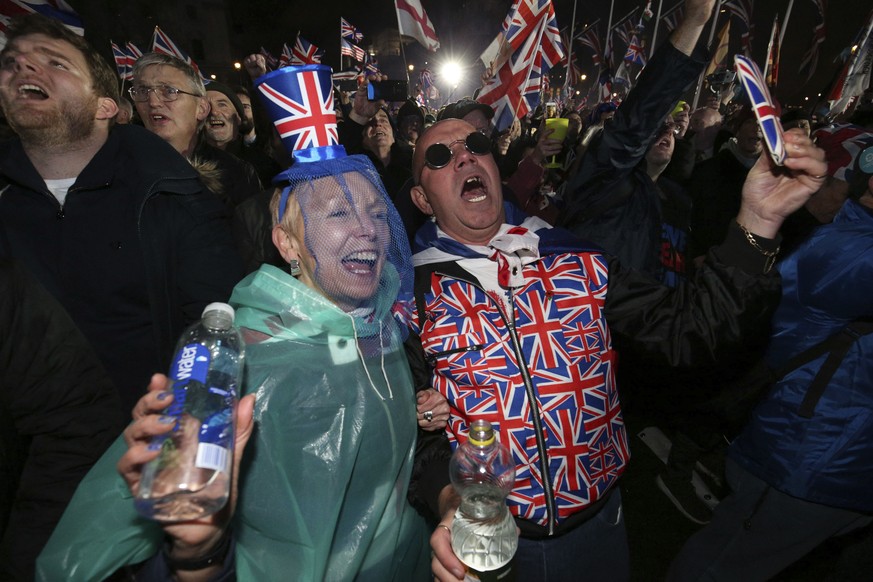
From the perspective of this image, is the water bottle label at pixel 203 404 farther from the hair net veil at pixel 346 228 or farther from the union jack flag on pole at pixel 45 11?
the union jack flag on pole at pixel 45 11

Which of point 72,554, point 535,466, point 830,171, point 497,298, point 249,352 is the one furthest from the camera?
point 830,171

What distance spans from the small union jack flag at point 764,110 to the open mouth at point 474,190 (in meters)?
1.19

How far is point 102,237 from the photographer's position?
2332 millimetres

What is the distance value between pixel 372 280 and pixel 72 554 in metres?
1.24

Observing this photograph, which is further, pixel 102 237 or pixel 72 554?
pixel 102 237

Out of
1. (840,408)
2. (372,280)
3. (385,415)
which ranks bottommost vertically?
(840,408)

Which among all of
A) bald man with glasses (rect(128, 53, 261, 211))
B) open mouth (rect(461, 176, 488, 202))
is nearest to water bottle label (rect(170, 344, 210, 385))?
open mouth (rect(461, 176, 488, 202))

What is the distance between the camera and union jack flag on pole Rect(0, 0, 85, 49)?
3.37 metres

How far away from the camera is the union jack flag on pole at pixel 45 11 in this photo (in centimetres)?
337

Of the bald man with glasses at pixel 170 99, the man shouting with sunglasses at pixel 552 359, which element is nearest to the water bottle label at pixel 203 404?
the man shouting with sunglasses at pixel 552 359

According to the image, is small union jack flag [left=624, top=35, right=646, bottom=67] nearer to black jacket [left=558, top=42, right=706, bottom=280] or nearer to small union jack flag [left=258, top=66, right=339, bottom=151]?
black jacket [left=558, top=42, right=706, bottom=280]

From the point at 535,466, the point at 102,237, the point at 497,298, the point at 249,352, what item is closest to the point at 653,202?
Answer: the point at 497,298

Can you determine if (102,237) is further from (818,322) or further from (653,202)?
(818,322)

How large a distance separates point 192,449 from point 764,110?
201 cm
